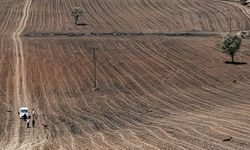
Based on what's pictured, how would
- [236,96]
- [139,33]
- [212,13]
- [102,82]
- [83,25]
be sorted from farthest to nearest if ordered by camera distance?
[212,13], [83,25], [139,33], [102,82], [236,96]

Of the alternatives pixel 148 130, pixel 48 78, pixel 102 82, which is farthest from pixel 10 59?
pixel 148 130

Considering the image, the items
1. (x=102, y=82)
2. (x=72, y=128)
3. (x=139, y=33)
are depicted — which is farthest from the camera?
(x=139, y=33)

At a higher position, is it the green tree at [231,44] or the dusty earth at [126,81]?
the green tree at [231,44]

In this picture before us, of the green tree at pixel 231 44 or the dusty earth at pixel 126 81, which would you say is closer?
the dusty earth at pixel 126 81

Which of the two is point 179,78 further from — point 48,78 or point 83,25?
Answer: point 83,25

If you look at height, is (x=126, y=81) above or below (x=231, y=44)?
below

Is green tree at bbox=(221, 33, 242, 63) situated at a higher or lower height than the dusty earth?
higher

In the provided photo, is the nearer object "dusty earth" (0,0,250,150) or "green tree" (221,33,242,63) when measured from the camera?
"dusty earth" (0,0,250,150)

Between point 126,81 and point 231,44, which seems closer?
point 126,81
